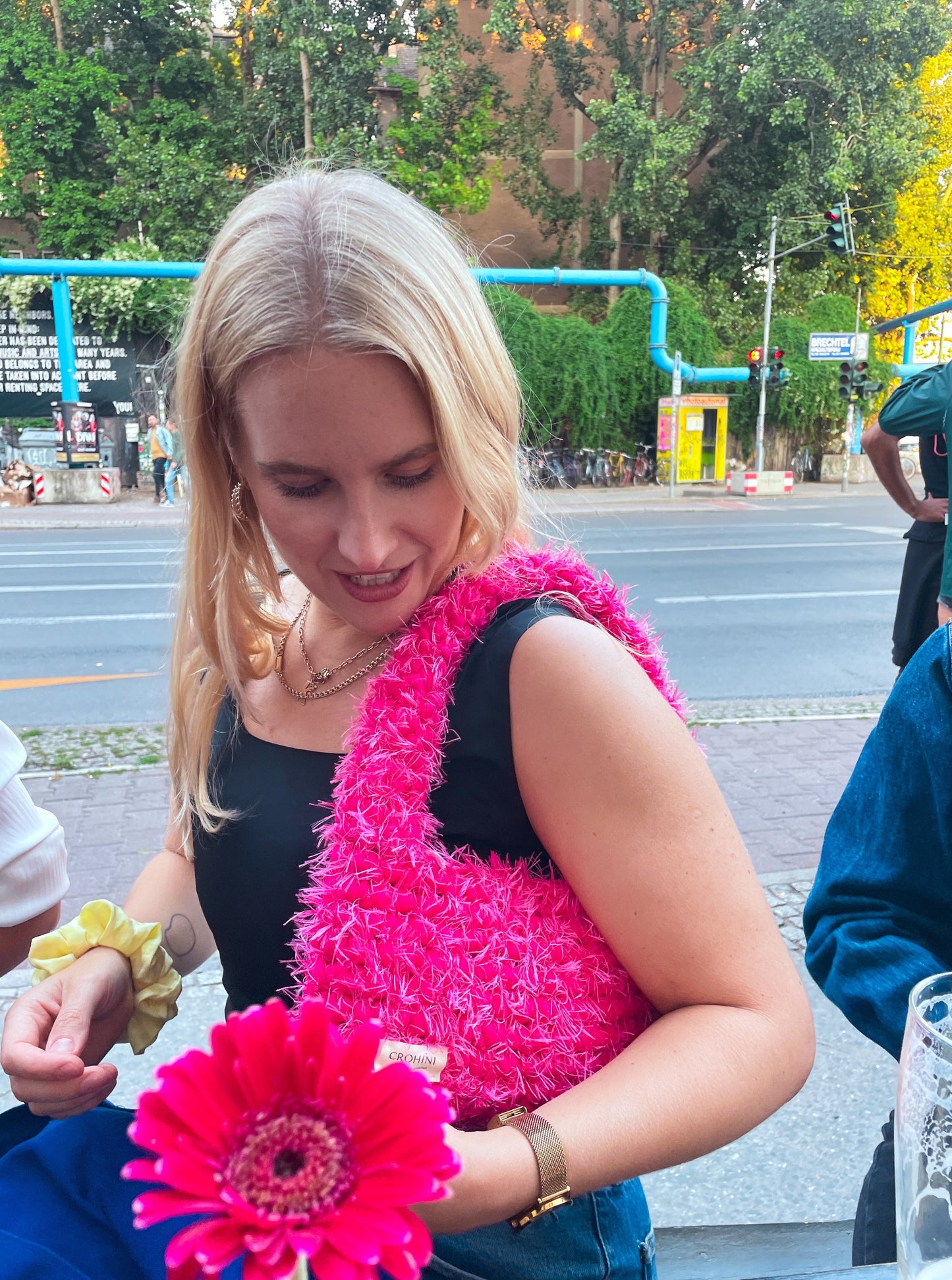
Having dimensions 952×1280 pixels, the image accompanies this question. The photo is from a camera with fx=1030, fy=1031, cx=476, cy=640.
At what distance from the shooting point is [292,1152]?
496 millimetres

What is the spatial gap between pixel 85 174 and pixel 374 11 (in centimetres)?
833

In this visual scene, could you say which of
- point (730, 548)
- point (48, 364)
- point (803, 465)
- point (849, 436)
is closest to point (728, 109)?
point (849, 436)

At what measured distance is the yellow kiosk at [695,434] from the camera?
2450 centimetres

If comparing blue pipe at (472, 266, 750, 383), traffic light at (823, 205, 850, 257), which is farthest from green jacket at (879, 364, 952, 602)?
traffic light at (823, 205, 850, 257)

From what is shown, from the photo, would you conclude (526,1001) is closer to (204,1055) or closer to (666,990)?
(666,990)

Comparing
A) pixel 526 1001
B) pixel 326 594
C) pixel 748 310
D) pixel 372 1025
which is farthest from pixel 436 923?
pixel 748 310

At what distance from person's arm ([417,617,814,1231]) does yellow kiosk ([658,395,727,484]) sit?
23985mm

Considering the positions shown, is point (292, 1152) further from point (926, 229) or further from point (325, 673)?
Result: point (926, 229)

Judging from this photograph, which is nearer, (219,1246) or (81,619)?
(219,1246)

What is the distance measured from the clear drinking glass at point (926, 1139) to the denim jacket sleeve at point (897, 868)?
53 cm

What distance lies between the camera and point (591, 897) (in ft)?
3.46

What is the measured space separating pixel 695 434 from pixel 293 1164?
25.8m

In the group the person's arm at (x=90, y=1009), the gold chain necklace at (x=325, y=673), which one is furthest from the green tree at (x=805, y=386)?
the person's arm at (x=90, y=1009)

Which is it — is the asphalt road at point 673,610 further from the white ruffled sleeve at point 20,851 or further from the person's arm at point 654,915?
the person's arm at point 654,915
